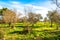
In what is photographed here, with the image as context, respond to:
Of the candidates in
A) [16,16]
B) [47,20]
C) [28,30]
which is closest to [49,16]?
[47,20]

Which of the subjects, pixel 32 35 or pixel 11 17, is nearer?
pixel 32 35

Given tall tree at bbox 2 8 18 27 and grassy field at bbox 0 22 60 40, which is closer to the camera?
grassy field at bbox 0 22 60 40

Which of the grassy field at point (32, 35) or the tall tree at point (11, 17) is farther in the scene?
the tall tree at point (11, 17)

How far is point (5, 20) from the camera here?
3956 cm

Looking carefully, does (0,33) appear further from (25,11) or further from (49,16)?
(49,16)

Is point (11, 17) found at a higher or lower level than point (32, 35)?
higher

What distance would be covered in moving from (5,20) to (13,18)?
2027mm

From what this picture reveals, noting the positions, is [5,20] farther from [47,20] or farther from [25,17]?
[47,20]

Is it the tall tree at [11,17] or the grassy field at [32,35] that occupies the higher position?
the tall tree at [11,17]

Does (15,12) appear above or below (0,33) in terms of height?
above

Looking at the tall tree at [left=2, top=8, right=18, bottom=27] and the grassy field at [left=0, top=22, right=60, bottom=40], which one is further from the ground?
the tall tree at [left=2, top=8, right=18, bottom=27]

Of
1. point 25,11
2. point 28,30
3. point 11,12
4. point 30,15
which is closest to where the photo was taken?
point 28,30

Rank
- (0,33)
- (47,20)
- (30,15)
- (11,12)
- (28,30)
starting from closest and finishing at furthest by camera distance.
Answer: (0,33) → (28,30) → (30,15) → (11,12) → (47,20)

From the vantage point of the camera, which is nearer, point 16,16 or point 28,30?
point 28,30
